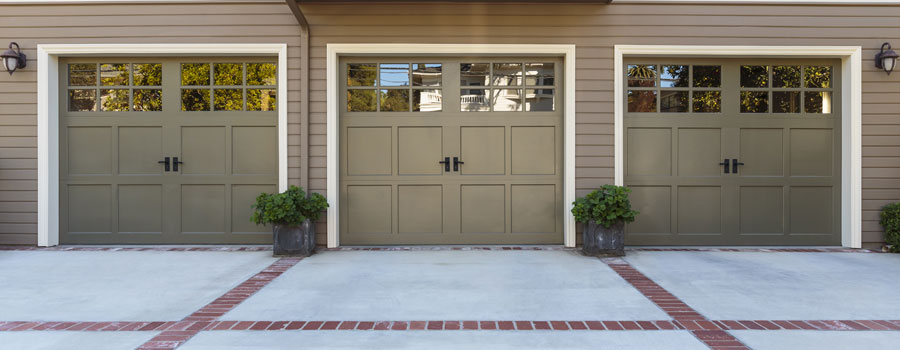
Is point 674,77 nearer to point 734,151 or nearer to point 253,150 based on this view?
point 734,151

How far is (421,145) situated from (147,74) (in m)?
3.13

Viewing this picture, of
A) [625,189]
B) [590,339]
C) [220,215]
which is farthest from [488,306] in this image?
[220,215]

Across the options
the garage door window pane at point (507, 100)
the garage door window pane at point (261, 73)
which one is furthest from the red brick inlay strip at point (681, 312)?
the garage door window pane at point (261, 73)

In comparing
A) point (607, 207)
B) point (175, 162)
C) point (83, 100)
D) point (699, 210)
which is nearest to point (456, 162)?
point (607, 207)

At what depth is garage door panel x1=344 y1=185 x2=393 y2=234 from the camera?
18.1 feet

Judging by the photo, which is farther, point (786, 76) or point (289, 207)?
point (786, 76)

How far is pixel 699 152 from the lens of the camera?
18.0ft

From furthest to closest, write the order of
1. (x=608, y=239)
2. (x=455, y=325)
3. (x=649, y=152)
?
(x=649, y=152)
(x=608, y=239)
(x=455, y=325)

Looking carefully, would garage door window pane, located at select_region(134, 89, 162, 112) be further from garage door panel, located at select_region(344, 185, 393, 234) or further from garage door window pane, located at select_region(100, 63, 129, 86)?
garage door panel, located at select_region(344, 185, 393, 234)

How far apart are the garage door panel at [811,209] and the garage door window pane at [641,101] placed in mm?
1825

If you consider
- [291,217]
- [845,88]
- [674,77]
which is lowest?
[291,217]

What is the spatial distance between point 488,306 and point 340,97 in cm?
313

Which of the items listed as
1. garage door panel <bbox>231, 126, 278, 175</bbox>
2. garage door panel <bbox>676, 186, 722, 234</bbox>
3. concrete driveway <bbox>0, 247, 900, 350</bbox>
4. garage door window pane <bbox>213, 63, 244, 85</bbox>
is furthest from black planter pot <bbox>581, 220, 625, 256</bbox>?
garage door window pane <bbox>213, 63, 244, 85</bbox>

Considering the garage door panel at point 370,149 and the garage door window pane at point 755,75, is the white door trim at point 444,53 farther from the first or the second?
the garage door window pane at point 755,75
